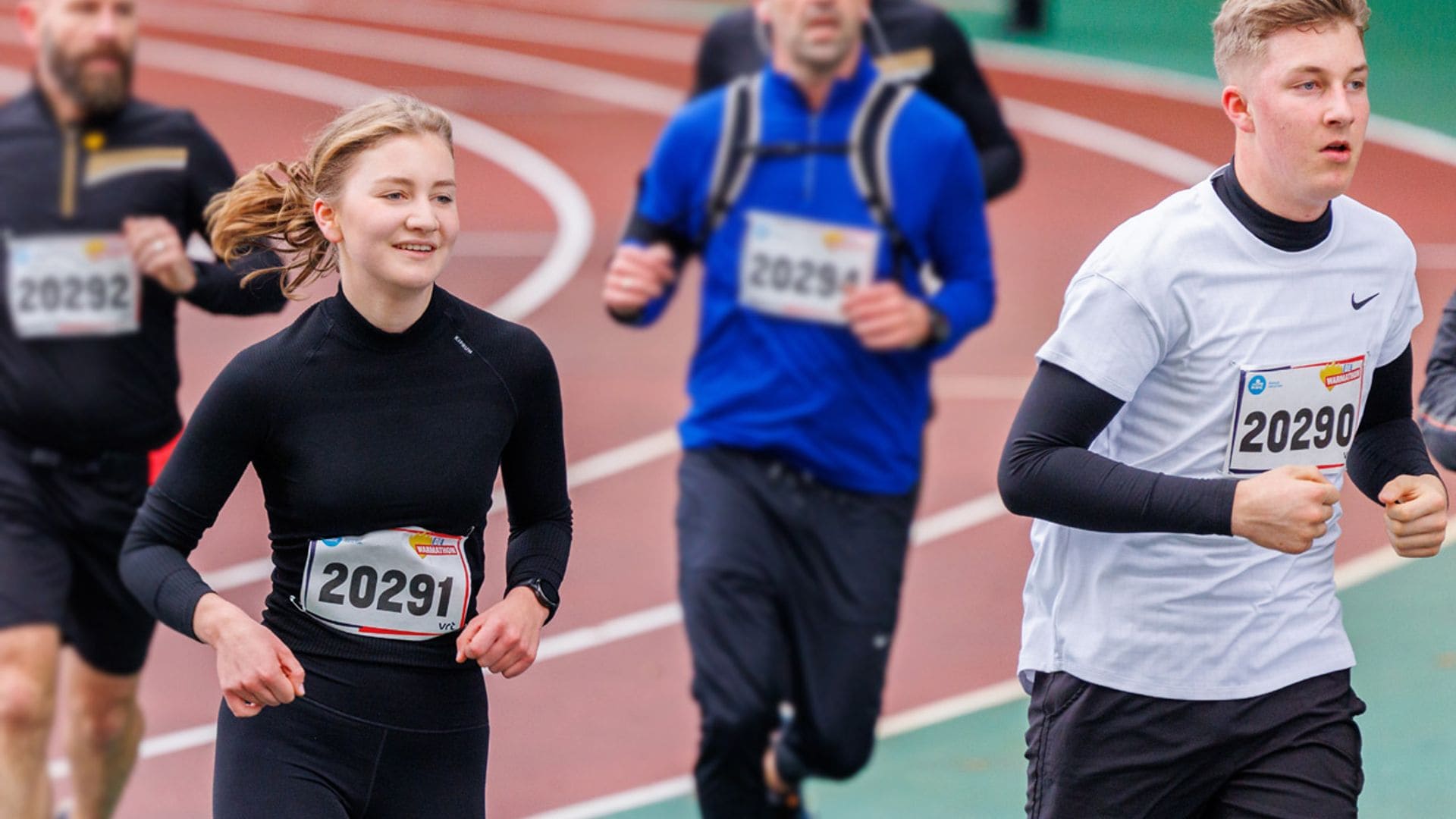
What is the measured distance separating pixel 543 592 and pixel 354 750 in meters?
0.45

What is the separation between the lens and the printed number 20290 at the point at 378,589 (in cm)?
389

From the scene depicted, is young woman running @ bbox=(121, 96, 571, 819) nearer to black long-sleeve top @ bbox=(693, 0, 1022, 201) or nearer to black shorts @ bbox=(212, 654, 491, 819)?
black shorts @ bbox=(212, 654, 491, 819)

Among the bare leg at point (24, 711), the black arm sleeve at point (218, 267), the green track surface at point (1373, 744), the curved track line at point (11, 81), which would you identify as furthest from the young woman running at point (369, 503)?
the curved track line at point (11, 81)

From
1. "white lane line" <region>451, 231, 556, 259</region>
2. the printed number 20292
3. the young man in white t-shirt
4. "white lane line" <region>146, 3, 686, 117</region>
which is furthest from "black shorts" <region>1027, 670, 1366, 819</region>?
"white lane line" <region>146, 3, 686, 117</region>

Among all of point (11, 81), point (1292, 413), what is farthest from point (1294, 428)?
point (11, 81)

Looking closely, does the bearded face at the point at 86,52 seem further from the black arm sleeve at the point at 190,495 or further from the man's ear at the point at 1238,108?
the man's ear at the point at 1238,108

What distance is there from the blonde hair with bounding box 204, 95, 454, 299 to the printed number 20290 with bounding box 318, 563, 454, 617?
602 millimetres

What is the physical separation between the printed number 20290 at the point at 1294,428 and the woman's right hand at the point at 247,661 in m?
1.70

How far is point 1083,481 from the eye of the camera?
143 inches

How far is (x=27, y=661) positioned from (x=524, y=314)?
7.91 meters

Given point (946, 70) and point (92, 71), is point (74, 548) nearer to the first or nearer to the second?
point (92, 71)

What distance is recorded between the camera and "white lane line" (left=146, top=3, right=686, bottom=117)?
2197 centimetres

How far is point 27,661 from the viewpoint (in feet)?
18.2

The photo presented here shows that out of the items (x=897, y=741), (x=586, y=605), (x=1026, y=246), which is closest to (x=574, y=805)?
(x=897, y=741)
